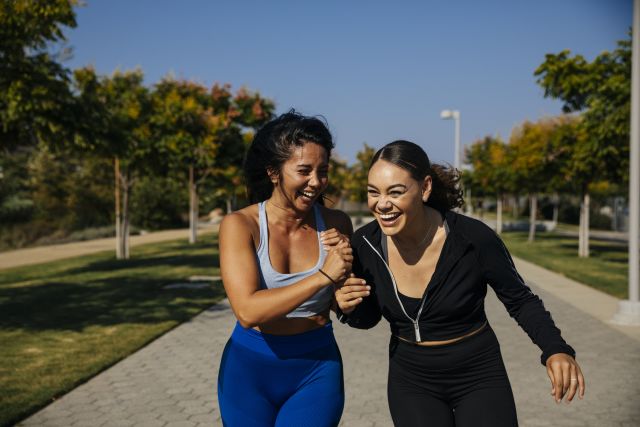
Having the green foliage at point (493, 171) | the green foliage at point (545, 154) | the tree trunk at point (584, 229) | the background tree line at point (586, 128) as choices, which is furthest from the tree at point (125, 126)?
the green foliage at point (493, 171)

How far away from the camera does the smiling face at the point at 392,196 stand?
2.52 m

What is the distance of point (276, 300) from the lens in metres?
2.21

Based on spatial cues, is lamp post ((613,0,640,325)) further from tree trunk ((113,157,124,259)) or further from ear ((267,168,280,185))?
tree trunk ((113,157,124,259))

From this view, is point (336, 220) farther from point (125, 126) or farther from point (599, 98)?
point (125, 126)

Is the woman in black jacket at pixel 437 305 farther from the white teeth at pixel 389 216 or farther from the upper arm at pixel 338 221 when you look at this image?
the upper arm at pixel 338 221

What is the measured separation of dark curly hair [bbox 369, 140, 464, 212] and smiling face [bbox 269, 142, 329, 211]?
25 cm

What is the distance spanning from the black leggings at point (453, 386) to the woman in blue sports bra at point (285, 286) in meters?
0.30

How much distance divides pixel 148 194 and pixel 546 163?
23.0 metres

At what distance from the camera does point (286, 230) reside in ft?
8.43

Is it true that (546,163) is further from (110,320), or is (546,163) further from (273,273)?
(273,273)

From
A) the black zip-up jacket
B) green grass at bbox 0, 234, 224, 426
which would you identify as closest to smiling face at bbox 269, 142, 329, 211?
the black zip-up jacket

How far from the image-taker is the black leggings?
8.02 feet

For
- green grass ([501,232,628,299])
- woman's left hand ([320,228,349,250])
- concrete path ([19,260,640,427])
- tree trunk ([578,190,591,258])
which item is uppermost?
woman's left hand ([320,228,349,250])

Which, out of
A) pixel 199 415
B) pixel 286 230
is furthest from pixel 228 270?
pixel 199 415
